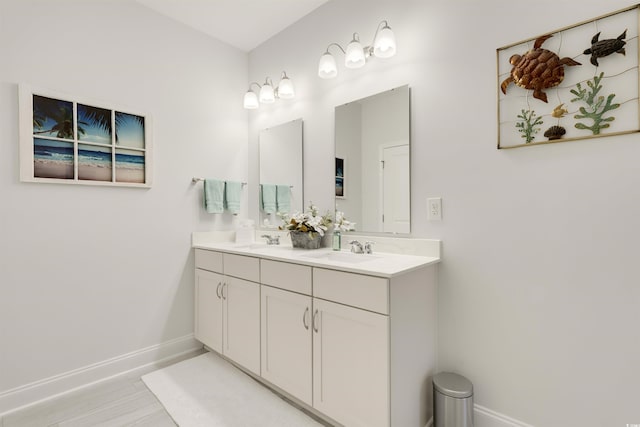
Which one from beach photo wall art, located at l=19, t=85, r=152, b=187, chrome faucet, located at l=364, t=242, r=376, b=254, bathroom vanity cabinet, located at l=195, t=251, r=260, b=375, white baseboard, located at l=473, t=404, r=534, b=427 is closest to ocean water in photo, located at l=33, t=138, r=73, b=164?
beach photo wall art, located at l=19, t=85, r=152, b=187

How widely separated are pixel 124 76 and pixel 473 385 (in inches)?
118

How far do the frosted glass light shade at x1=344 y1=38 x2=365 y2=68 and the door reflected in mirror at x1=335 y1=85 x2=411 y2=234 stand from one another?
0.74 feet

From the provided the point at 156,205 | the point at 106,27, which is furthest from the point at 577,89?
the point at 106,27

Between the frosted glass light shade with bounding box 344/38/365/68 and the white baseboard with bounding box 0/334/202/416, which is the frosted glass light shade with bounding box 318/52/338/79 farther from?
the white baseboard with bounding box 0/334/202/416

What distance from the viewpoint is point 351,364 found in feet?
4.90

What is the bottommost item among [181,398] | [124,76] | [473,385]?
[181,398]

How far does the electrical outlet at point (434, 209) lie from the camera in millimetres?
1754

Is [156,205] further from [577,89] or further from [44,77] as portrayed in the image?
[577,89]

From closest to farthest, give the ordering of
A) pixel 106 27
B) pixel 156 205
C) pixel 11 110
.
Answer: pixel 11 110 < pixel 106 27 < pixel 156 205

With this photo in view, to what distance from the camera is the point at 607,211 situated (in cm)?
129

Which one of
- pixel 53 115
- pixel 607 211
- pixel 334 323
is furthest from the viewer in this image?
pixel 53 115

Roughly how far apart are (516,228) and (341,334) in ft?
3.29

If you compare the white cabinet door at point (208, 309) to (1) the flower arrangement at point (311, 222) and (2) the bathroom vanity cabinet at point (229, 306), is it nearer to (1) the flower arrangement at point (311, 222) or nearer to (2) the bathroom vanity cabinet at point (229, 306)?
(2) the bathroom vanity cabinet at point (229, 306)

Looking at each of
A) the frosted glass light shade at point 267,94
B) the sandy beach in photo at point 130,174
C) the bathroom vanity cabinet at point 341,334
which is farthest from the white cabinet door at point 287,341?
the frosted glass light shade at point 267,94
